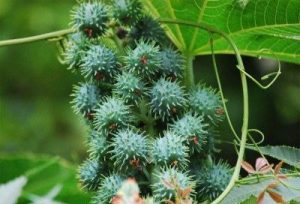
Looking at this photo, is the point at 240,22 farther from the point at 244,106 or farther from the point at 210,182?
the point at 210,182

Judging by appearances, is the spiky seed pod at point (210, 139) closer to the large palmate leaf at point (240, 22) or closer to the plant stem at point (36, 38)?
the large palmate leaf at point (240, 22)

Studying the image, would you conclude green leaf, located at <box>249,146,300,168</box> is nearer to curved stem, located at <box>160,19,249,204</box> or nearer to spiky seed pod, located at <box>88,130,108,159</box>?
curved stem, located at <box>160,19,249,204</box>

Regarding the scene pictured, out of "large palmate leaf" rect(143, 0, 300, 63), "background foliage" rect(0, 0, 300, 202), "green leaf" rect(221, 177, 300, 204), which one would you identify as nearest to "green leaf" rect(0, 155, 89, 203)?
"large palmate leaf" rect(143, 0, 300, 63)

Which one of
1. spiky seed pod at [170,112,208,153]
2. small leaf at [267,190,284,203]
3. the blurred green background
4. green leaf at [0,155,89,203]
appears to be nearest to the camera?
small leaf at [267,190,284,203]

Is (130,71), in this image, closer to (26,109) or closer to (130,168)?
(130,168)

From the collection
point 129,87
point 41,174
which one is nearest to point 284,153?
point 129,87

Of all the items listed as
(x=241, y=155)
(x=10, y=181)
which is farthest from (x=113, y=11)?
(x=10, y=181)
